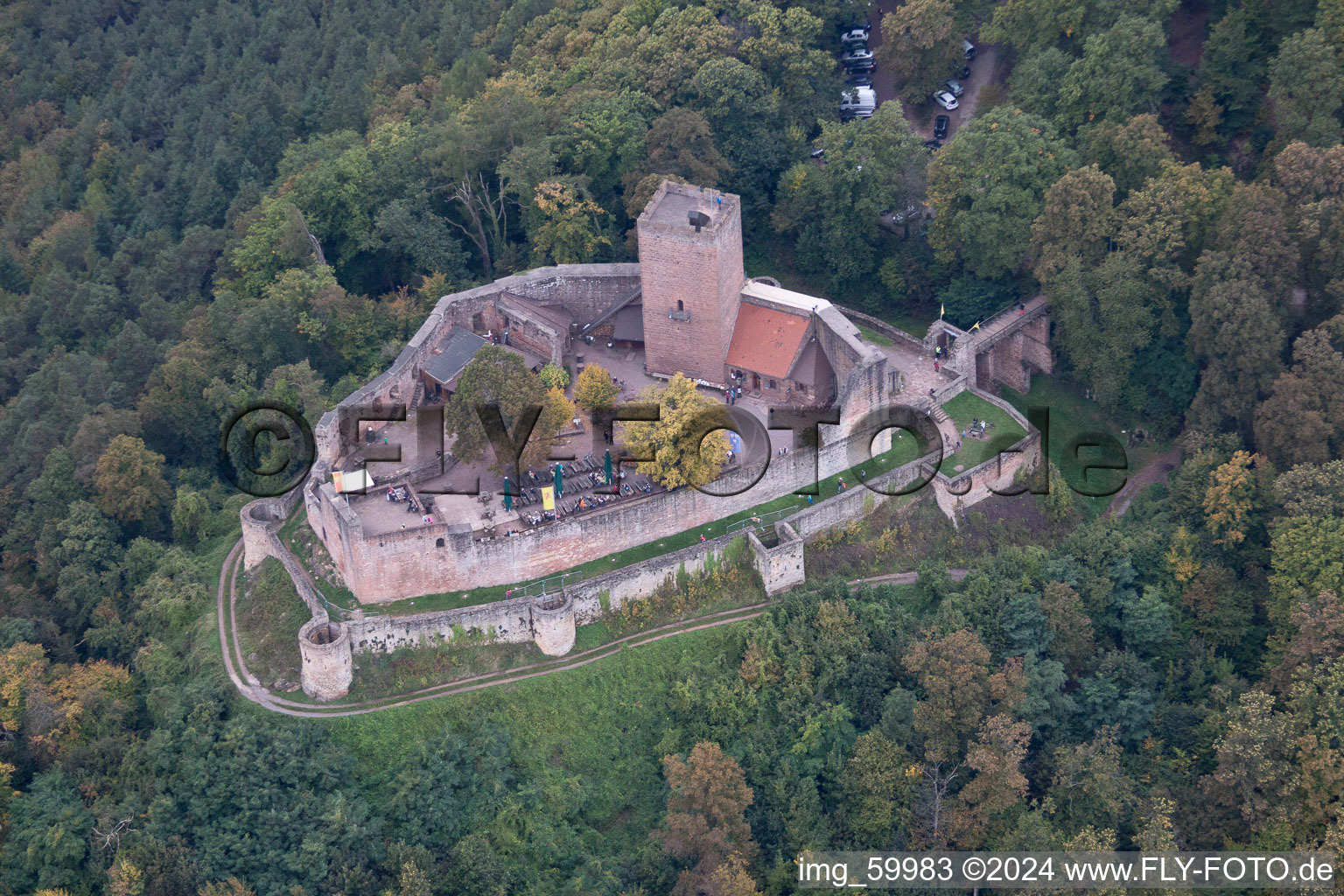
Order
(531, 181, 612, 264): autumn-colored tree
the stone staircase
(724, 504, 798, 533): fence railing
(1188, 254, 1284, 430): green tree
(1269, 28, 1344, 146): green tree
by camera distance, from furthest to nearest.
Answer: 1. (531, 181, 612, 264): autumn-colored tree
2. the stone staircase
3. (1269, 28, 1344, 146): green tree
4. (724, 504, 798, 533): fence railing
5. (1188, 254, 1284, 430): green tree

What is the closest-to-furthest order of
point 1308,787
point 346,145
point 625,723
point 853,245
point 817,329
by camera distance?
point 1308,787 < point 625,723 < point 817,329 < point 853,245 < point 346,145

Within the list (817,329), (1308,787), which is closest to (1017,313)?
(817,329)

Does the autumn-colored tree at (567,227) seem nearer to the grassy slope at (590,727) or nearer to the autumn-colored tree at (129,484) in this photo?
the autumn-colored tree at (129,484)

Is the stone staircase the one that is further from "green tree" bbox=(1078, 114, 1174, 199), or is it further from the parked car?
"green tree" bbox=(1078, 114, 1174, 199)

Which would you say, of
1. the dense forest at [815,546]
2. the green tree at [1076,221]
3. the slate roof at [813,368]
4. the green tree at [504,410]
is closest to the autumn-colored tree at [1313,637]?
the dense forest at [815,546]

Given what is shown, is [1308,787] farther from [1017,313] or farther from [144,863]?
[144,863]

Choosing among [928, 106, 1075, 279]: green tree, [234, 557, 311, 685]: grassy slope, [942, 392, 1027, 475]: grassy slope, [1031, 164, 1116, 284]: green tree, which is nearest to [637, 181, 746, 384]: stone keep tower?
[942, 392, 1027, 475]: grassy slope
